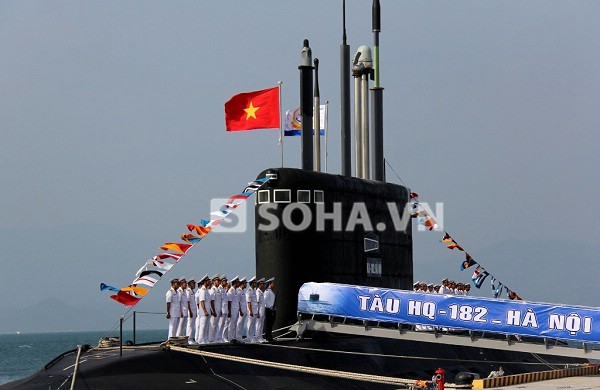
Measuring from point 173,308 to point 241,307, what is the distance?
1589 millimetres

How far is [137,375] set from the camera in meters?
15.8

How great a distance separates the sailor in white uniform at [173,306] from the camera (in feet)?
60.8

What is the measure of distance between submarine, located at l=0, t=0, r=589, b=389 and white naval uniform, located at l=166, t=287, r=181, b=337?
0.48 meters

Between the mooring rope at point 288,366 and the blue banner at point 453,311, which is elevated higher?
the blue banner at point 453,311

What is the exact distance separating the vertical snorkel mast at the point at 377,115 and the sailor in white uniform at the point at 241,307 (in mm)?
6469

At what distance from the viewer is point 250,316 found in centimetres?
1962

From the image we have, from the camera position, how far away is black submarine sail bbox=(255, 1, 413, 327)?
2027 cm

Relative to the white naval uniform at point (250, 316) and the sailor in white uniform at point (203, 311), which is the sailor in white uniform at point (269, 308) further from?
the sailor in white uniform at point (203, 311)

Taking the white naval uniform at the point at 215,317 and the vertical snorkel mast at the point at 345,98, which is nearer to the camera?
the white naval uniform at the point at 215,317

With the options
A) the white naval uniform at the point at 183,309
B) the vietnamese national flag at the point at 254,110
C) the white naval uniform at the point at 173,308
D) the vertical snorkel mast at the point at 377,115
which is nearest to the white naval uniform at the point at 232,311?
the white naval uniform at the point at 183,309

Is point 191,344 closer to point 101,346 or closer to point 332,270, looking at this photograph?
point 101,346

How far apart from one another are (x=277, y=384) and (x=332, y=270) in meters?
4.05

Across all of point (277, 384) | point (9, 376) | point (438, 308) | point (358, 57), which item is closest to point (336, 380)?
point (277, 384)

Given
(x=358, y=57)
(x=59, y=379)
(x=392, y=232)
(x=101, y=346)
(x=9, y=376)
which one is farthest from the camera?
(x=9, y=376)
